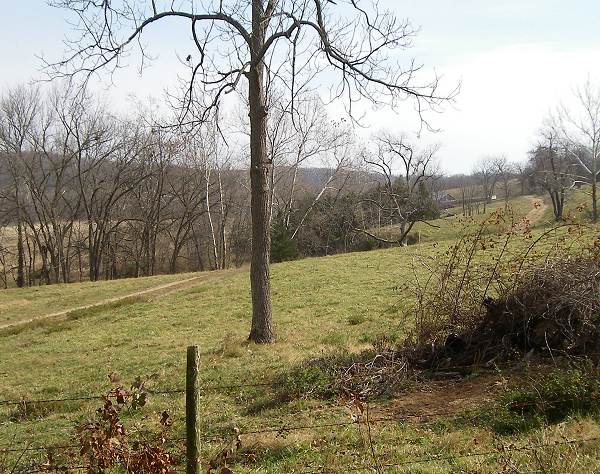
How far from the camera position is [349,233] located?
50.0 meters

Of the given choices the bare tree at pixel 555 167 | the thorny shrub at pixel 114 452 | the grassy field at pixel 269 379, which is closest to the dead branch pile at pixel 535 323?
the grassy field at pixel 269 379

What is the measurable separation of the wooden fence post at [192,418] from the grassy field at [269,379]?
1219 millimetres

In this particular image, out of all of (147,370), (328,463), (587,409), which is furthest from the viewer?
(147,370)

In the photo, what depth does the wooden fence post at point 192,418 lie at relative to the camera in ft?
12.5

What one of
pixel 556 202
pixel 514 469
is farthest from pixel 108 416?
pixel 556 202

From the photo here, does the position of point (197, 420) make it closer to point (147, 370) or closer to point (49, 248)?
point (147, 370)

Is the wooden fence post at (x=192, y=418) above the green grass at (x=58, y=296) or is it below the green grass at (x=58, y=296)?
above

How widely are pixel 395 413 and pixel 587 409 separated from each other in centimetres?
202

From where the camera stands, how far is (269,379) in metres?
8.39

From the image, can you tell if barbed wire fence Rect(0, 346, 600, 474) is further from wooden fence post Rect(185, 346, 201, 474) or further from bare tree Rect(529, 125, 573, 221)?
bare tree Rect(529, 125, 573, 221)

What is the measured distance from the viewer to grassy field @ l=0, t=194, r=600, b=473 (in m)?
4.96

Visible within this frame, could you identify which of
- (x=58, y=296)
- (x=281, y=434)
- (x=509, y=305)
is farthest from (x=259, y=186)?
(x=58, y=296)

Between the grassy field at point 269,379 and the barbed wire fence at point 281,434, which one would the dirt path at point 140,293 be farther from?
the barbed wire fence at point 281,434

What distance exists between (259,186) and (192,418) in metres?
8.05
